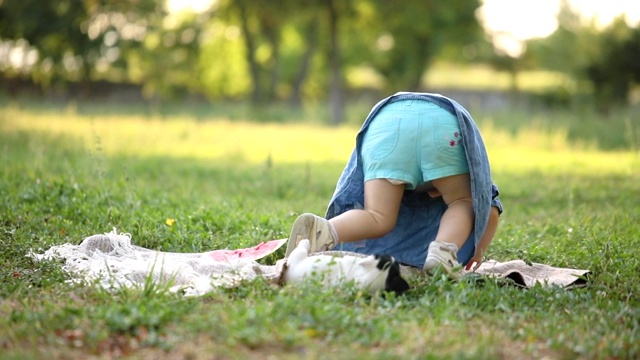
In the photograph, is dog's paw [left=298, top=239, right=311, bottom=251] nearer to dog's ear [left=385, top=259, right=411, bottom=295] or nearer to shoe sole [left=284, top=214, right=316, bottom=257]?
shoe sole [left=284, top=214, right=316, bottom=257]

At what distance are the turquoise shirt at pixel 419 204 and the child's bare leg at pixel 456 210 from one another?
7 centimetres

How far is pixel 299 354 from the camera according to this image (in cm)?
332

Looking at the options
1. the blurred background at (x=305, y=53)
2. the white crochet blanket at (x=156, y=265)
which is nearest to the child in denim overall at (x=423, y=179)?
the white crochet blanket at (x=156, y=265)

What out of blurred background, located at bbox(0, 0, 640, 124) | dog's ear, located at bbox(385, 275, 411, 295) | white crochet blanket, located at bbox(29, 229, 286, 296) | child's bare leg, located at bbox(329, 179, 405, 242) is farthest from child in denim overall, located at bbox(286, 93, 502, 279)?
blurred background, located at bbox(0, 0, 640, 124)

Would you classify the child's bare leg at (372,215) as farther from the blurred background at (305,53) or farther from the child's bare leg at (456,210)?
the blurred background at (305,53)

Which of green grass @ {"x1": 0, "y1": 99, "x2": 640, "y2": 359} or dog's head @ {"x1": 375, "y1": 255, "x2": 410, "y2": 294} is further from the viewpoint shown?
dog's head @ {"x1": 375, "y1": 255, "x2": 410, "y2": 294}

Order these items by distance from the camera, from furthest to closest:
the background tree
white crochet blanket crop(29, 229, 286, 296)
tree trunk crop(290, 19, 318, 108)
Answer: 1. tree trunk crop(290, 19, 318, 108)
2. the background tree
3. white crochet blanket crop(29, 229, 286, 296)

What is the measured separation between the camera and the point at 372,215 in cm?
471

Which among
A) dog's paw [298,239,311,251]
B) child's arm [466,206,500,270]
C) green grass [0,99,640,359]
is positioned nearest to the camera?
green grass [0,99,640,359]

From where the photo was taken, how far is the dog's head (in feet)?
Answer: 13.9

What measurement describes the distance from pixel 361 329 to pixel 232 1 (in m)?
29.1

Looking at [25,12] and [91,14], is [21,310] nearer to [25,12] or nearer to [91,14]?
[25,12]

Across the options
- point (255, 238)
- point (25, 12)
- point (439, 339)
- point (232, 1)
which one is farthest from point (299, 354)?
point (25, 12)

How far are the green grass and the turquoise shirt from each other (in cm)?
50
